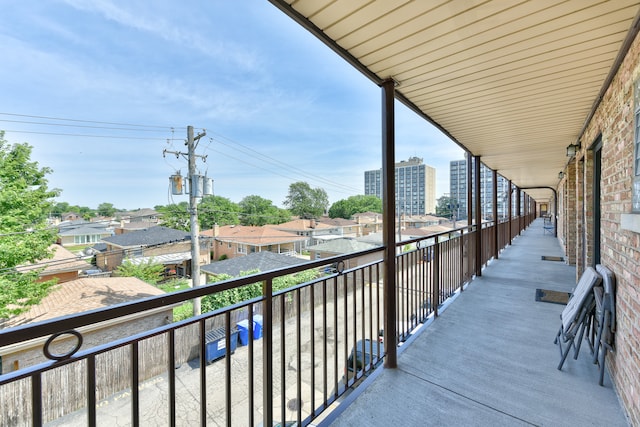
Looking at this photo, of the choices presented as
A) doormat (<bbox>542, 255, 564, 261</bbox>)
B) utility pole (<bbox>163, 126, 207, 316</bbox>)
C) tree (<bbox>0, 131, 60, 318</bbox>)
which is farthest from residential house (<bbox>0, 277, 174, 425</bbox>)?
doormat (<bbox>542, 255, 564, 261</bbox>)

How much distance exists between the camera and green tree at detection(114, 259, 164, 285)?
16.1m

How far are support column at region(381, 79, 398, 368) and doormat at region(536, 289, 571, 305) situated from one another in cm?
264

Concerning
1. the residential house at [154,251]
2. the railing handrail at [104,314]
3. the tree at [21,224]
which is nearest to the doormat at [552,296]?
the railing handrail at [104,314]

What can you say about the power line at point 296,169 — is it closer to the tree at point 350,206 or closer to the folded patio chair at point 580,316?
the tree at point 350,206

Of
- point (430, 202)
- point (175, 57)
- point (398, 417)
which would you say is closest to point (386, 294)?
point (398, 417)

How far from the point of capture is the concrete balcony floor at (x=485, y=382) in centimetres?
161

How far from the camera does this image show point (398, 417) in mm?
1604

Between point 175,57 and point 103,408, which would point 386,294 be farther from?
point 175,57

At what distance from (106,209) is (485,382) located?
19714 millimetres

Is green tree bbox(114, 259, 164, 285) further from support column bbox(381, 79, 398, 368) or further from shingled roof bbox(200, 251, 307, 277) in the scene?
support column bbox(381, 79, 398, 368)

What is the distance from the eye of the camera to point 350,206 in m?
42.1

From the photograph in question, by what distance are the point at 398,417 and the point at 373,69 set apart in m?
2.22

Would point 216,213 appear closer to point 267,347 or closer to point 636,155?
point 267,347

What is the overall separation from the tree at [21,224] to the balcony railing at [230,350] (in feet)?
14.4
